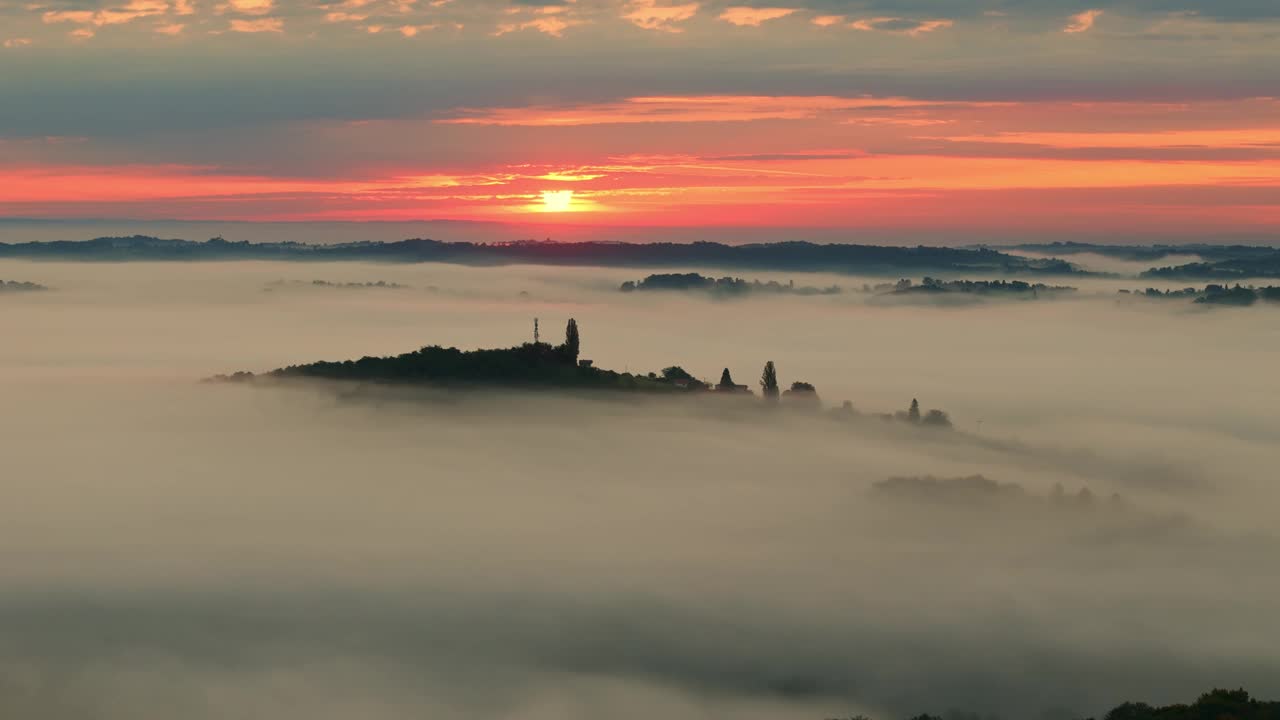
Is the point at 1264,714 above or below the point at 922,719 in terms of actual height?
above

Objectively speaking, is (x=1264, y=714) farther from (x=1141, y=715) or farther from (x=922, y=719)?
(x=922, y=719)

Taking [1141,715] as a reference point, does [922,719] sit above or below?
below

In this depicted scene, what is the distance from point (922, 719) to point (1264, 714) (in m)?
59.5

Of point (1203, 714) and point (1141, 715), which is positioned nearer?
point (1203, 714)

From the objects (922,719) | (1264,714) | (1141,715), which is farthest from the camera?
(922,719)

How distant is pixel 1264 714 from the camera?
130m

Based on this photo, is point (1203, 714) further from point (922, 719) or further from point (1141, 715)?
point (922, 719)

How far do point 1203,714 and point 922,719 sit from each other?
177ft

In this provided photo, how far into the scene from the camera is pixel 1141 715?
144750 mm

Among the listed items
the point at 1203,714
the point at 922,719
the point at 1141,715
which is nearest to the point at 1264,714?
the point at 1203,714

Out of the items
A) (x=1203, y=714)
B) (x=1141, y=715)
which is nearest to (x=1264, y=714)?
Result: (x=1203, y=714)

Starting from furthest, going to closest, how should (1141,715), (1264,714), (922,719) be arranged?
(922,719) < (1141,715) < (1264,714)

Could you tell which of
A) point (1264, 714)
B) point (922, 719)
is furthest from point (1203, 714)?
point (922, 719)

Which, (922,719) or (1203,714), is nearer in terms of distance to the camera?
(1203,714)
